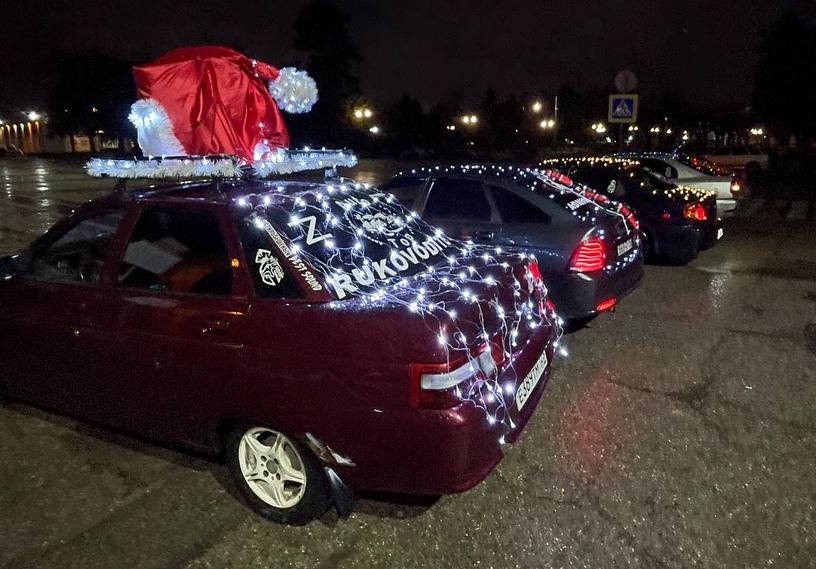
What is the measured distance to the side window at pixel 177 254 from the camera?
130 inches

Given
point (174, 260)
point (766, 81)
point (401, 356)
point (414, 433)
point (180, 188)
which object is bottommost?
point (414, 433)

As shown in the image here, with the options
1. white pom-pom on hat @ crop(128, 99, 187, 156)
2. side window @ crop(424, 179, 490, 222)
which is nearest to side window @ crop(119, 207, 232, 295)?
white pom-pom on hat @ crop(128, 99, 187, 156)

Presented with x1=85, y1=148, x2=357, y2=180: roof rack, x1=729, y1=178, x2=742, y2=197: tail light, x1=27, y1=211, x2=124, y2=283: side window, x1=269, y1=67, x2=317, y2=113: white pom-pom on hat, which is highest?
x1=269, y1=67, x2=317, y2=113: white pom-pom on hat

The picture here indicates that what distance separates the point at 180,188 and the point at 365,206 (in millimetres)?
1081

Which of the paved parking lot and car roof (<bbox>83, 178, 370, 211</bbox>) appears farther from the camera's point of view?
car roof (<bbox>83, 178, 370, 211</bbox>)

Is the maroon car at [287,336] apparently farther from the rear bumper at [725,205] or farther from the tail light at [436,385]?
the rear bumper at [725,205]

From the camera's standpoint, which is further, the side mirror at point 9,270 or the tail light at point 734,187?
the tail light at point 734,187

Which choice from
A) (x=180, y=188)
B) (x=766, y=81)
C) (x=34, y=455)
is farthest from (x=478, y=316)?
(x=766, y=81)

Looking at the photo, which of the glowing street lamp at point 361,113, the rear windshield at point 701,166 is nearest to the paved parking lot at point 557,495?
the rear windshield at point 701,166

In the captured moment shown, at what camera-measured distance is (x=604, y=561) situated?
2900 mm

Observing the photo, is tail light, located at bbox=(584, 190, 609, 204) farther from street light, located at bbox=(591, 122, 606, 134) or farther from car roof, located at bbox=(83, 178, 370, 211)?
street light, located at bbox=(591, 122, 606, 134)

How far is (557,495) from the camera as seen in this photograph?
135 inches

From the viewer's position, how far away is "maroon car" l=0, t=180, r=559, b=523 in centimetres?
281

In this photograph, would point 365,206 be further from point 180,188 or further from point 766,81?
point 766,81
